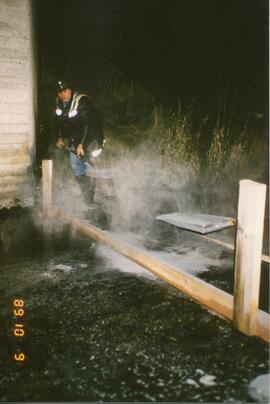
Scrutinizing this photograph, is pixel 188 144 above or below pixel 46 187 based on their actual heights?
above

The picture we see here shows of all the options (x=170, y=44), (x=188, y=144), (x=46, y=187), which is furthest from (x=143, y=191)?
(x=170, y=44)

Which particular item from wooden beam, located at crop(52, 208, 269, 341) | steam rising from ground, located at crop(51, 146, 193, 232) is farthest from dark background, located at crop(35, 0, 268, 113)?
wooden beam, located at crop(52, 208, 269, 341)

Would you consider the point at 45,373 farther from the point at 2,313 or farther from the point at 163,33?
the point at 163,33

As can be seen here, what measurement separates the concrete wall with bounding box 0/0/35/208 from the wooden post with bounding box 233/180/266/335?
5464 millimetres

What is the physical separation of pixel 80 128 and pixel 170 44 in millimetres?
12009

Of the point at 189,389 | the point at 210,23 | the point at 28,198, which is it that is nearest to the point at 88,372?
the point at 189,389

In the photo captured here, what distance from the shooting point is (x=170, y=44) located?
58.1 ft

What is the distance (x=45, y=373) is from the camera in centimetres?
292

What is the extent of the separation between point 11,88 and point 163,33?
12.5 metres

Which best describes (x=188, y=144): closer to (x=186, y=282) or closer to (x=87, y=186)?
(x=87, y=186)

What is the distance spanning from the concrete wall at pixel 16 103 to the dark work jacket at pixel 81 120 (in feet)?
2.32
